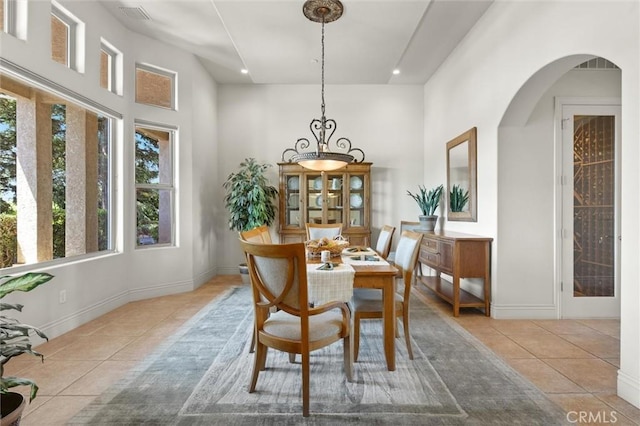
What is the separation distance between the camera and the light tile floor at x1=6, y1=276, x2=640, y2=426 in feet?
5.91

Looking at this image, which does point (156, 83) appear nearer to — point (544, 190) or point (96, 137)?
point (96, 137)

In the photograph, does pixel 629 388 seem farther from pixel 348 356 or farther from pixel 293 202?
pixel 293 202

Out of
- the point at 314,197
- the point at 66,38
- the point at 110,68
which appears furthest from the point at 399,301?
the point at 110,68

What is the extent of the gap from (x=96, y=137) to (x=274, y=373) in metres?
3.18

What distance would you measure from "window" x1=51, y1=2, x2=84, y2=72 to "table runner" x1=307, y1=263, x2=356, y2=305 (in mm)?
3092

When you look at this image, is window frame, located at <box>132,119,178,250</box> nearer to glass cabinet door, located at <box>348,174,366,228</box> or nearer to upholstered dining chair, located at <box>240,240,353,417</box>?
glass cabinet door, located at <box>348,174,366,228</box>

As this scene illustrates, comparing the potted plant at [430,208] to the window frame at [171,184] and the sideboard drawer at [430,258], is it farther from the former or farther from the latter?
the window frame at [171,184]

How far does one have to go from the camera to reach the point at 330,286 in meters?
1.96

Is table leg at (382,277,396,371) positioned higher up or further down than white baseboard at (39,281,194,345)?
higher up

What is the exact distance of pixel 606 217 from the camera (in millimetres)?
3215

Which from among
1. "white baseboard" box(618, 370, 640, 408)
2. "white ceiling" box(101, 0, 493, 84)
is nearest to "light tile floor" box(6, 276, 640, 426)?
"white baseboard" box(618, 370, 640, 408)

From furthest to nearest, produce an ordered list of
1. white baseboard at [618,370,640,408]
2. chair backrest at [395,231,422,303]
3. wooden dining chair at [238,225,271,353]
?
wooden dining chair at [238,225,271,353], chair backrest at [395,231,422,303], white baseboard at [618,370,640,408]

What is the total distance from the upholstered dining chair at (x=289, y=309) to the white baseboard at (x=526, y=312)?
211 cm

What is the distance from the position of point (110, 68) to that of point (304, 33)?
2301 millimetres
